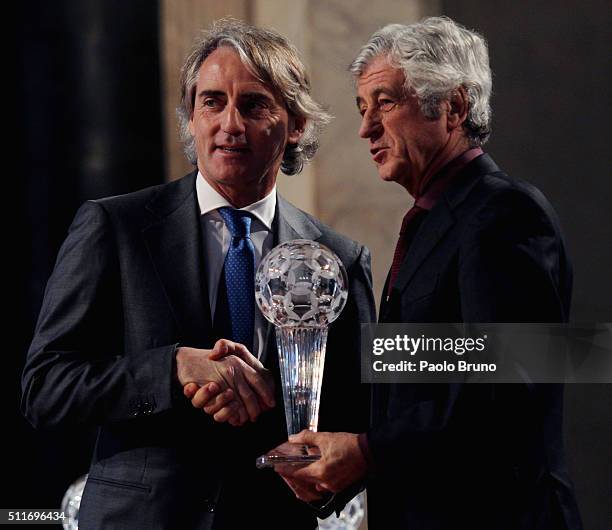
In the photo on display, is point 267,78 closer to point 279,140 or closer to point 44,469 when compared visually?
point 279,140

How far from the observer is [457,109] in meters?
3.44

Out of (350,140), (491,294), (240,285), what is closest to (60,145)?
(350,140)

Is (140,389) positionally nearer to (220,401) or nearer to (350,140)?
(220,401)

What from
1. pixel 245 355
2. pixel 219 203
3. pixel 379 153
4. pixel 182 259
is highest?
pixel 379 153

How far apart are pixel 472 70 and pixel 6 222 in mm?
3371

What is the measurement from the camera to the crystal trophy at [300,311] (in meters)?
3.21

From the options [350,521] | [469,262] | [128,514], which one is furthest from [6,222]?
[469,262]

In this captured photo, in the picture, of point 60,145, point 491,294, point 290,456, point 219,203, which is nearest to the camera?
point 491,294

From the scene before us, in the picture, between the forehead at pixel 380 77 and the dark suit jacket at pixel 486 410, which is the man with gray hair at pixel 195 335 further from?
the dark suit jacket at pixel 486 410

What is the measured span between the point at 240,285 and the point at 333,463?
620mm

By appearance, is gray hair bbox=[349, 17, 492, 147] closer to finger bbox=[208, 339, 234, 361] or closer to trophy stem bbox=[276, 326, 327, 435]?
trophy stem bbox=[276, 326, 327, 435]

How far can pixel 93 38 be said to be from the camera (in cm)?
615

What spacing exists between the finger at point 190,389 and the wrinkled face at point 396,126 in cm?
81

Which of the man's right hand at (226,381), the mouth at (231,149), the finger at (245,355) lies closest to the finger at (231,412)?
the man's right hand at (226,381)
